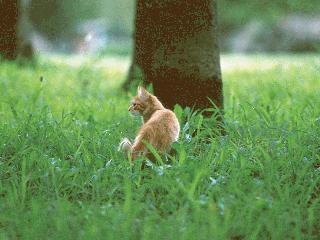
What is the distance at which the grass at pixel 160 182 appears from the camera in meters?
2.92

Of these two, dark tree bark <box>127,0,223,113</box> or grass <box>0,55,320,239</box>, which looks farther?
dark tree bark <box>127,0,223,113</box>

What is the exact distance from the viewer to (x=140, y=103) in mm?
4543

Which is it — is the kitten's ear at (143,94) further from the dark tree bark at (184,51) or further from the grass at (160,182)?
the dark tree bark at (184,51)

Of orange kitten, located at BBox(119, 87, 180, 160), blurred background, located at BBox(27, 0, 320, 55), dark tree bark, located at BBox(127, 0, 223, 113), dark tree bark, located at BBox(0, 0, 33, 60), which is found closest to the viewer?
orange kitten, located at BBox(119, 87, 180, 160)

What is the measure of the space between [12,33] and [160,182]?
334 inches

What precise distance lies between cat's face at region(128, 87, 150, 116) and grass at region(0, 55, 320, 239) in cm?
24

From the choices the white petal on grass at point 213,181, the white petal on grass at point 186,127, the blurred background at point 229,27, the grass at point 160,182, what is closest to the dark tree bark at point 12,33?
the grass at point 160,182

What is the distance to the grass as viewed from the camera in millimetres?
2918

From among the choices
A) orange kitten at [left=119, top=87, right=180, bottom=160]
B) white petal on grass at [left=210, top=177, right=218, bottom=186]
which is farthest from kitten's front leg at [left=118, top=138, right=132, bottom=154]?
white petal on grass at [left=210, top=177, right=218, bottom=186]

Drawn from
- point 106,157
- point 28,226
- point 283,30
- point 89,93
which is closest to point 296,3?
point 283,30

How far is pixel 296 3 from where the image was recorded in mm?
17125

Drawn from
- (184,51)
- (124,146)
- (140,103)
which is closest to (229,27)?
(184,51)

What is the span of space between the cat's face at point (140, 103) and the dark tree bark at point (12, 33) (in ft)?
22.5

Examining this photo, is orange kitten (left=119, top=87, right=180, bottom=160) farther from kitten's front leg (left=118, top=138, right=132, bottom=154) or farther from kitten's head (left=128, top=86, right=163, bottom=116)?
kitten's head (left=128, top=86, right=163, bottom=116)
